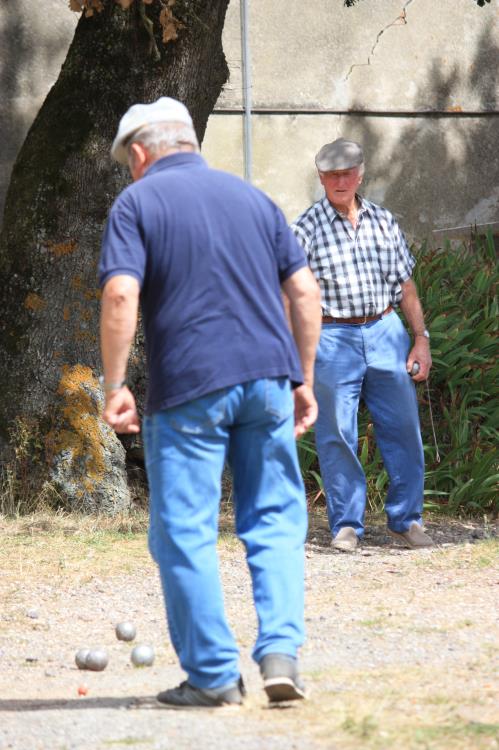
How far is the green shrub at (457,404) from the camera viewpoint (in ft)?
25.0

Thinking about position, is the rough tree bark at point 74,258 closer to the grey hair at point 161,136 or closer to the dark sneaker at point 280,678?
the grey hair at point 161,136

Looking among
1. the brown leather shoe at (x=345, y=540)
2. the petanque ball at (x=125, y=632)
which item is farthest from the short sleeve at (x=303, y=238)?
the petanque ball at (x=125, y=632)

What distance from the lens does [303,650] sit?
15.1 feet

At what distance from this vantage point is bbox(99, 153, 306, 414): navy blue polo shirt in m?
3.57

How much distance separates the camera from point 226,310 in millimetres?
3617

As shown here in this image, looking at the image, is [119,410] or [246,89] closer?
[119,410]

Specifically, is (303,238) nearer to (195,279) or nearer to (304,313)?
(304,313)

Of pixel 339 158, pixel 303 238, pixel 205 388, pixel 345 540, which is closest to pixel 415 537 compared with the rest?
pixel 345 540

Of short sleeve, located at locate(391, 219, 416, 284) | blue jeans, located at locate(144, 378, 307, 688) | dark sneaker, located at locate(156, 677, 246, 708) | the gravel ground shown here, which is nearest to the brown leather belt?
short sleeve, located at locate(391, 219, 416, 284)

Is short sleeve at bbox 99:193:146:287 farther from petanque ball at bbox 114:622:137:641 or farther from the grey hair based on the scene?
petanque ball at bbox 114:622:137:641

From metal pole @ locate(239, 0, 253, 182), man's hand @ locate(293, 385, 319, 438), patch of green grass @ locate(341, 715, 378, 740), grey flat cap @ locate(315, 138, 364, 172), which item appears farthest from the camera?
metal pole @ locate(239, 0, 253, 182)

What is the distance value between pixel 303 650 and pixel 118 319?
1.69 m

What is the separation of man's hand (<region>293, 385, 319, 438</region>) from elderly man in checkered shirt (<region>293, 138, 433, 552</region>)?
2339 millimetres

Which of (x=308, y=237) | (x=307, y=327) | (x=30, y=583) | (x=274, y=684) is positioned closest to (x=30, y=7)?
(x=308, y=237)
